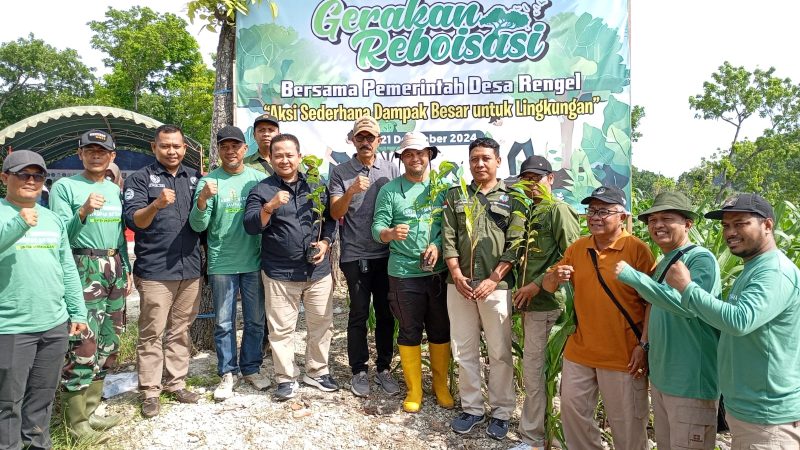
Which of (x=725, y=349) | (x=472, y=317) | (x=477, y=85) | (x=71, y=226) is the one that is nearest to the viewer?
(x=725, y=349)

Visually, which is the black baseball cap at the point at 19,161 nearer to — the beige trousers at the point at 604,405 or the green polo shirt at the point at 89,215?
the green polo shirt at the point at 89,215

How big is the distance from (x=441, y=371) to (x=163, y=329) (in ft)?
7.50

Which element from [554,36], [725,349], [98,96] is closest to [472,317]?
[725,349]

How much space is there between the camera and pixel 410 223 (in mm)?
3988

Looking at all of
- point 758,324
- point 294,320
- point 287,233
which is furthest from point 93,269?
point 758,324

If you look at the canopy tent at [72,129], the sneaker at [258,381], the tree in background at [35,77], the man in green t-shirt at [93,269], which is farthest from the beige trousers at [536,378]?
the tree in background at [35,77]

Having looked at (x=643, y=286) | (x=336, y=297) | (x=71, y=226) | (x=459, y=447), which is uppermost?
(x=71, y=226)

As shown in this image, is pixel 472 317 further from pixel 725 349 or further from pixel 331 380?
pixel 725 349

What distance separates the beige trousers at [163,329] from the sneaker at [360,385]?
1.42 meters

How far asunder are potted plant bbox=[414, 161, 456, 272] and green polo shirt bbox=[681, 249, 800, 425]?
2.00 meters

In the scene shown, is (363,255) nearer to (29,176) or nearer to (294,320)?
(294,320)

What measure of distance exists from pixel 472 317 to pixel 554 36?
322 centimetres

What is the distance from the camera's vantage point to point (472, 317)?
3852 millimetres

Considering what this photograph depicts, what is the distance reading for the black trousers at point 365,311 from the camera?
4301 millimetres
